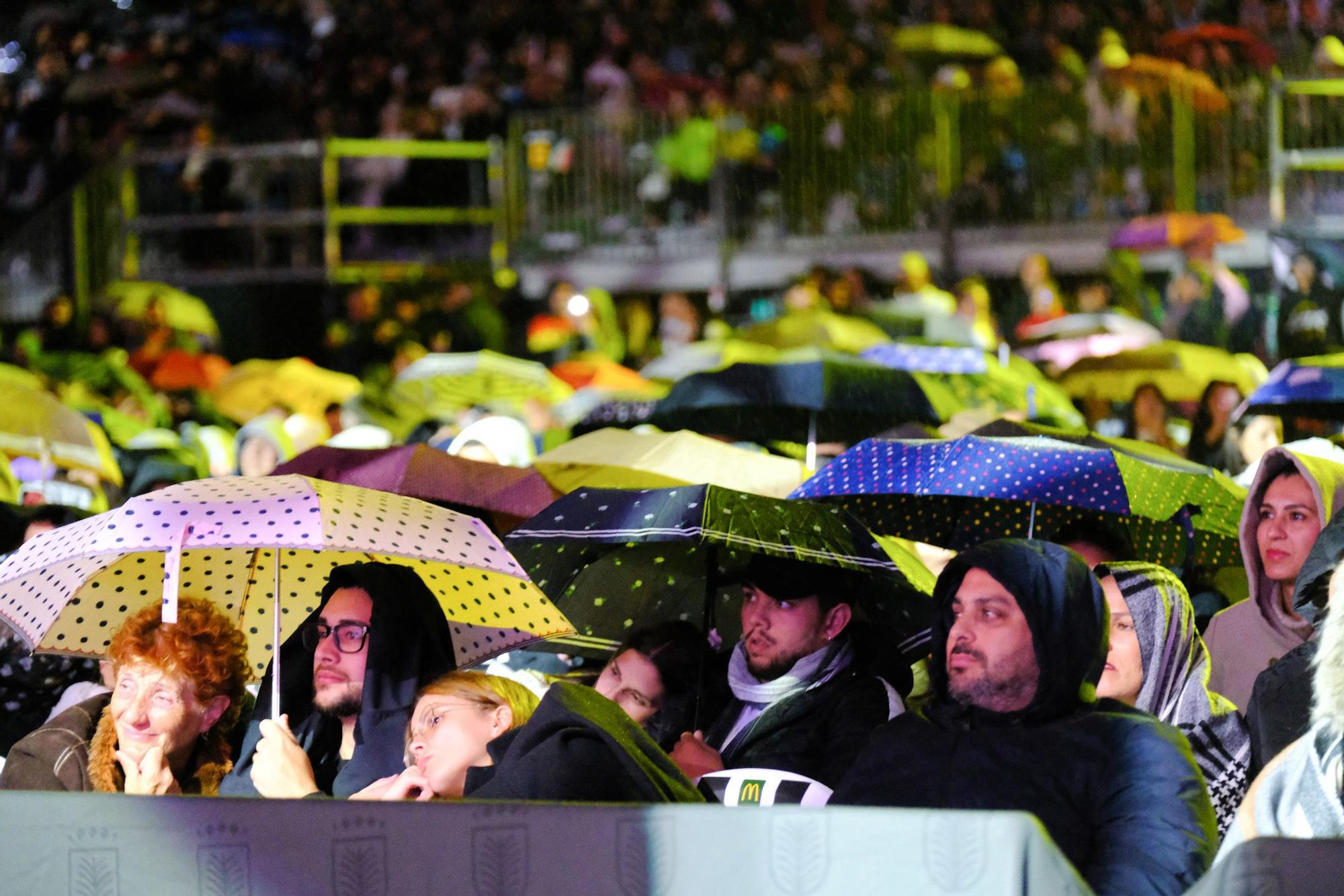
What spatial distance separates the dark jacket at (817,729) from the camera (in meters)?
4.68

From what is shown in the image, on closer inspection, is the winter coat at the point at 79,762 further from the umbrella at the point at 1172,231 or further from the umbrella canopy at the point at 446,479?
the umbrella at the point at 1172,231

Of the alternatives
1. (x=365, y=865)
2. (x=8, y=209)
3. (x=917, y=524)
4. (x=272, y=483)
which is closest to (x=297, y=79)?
(x=8, y=209)

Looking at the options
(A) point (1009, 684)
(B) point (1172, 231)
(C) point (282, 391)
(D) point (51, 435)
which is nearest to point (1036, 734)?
(A) point (1009, 684)

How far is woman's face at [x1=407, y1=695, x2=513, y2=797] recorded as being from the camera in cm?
400

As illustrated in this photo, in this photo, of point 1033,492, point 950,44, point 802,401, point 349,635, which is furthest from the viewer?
point 950,44

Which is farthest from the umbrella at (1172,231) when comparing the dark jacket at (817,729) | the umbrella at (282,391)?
the dark jacket at (817,729)

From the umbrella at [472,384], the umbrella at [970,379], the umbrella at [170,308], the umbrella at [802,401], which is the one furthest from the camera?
the umbrella at [170,308]

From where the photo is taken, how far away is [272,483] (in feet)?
14.3

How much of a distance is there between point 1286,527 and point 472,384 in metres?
7.36

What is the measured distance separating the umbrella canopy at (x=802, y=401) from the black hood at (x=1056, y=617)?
15.6 feet

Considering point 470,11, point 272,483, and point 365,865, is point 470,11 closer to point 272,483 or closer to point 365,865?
point 272,483

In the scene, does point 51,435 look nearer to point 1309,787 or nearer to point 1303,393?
point 1303,393

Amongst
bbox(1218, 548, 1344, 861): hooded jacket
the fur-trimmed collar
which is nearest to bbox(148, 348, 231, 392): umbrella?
the fur-trimmed collar

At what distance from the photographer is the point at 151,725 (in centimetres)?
425
